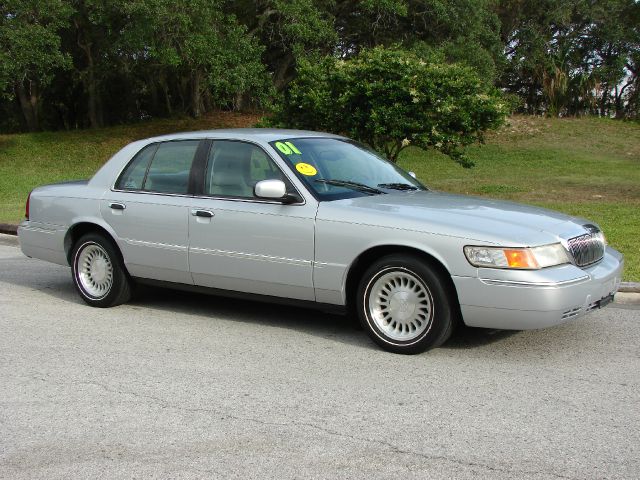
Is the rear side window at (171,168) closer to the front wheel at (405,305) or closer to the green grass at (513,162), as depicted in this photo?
the front wheel at (405,305)

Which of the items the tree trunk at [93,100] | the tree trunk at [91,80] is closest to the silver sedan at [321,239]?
the tree trunk at [91,80]

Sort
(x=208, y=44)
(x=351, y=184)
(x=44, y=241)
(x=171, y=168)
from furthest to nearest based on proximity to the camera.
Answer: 1. (x=208, y=44)
2. (x=44, y=241)
3. (x=171, y=168)
4. (x=351, y=184)

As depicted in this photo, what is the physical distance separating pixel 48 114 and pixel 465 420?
134ft

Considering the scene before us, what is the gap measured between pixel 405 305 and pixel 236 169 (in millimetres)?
1911

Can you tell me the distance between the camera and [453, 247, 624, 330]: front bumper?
5.65 metres

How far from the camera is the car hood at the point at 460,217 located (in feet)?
19.1

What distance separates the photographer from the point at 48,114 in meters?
42.2

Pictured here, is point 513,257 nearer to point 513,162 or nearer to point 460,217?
point 460,217

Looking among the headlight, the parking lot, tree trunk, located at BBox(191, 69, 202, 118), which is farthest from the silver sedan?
tree trunk, located at BBox(191, 69, 202, 118)

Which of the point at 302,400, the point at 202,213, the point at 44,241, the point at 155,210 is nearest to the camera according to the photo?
the point at 302,400

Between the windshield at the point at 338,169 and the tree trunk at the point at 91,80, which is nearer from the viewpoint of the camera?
the windshield at the point at 338,169

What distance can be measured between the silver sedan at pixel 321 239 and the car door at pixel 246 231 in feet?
0.04

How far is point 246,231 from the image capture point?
22.0ft

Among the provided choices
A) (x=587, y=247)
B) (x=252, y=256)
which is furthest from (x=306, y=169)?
(x=587, y=247)
